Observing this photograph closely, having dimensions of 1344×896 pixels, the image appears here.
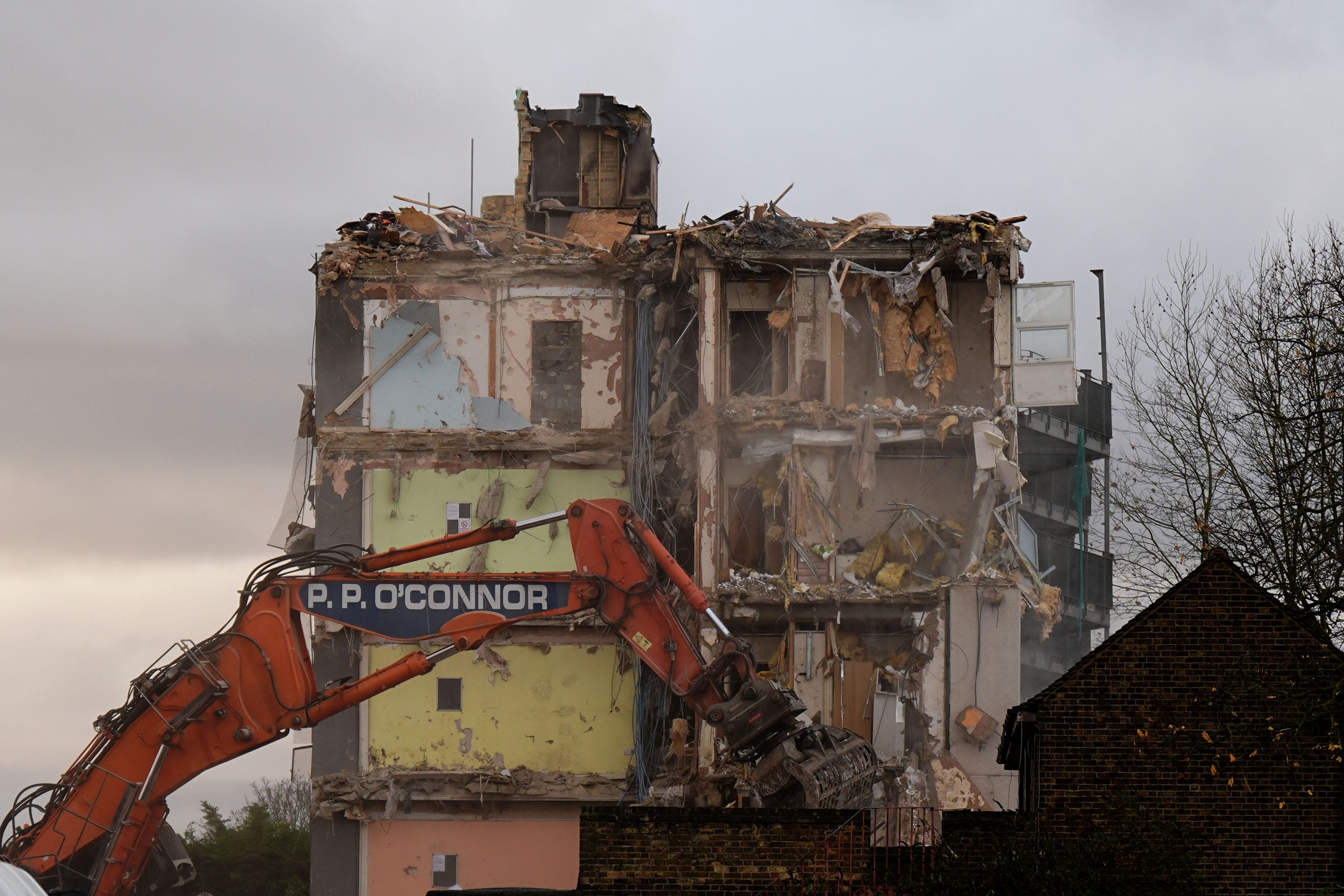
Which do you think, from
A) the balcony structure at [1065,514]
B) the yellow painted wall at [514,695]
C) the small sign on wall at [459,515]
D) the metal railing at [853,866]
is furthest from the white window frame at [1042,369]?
the balcony structure at [1065,514]

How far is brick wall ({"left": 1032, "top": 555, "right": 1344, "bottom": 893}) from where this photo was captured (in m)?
16.1

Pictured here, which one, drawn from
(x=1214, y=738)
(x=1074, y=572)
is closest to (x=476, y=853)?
(x=1214, y=738)

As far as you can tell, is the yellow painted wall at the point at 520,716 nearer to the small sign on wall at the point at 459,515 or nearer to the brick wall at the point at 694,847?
the small sign on wall at the point at 459,515

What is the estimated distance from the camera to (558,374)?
27734 millimetres

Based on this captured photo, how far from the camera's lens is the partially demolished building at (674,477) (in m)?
25.3

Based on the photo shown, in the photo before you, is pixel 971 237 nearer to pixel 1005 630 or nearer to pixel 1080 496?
pixel 1005 630

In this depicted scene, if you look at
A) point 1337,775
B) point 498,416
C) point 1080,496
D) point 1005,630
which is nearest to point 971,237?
point 1005,630

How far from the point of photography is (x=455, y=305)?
27812 mm

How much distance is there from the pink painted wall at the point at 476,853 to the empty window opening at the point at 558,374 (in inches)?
263

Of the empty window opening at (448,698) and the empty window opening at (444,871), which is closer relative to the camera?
the empty window opening at (444,871)

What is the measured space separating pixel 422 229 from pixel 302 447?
4.33m

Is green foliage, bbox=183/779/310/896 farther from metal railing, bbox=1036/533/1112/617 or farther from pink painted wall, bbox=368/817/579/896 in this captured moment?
metal railing, bbox=1036/533/1112/617

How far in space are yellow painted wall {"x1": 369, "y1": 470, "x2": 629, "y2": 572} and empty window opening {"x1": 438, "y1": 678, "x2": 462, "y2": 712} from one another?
195 cm

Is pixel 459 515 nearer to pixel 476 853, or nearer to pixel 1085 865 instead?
pixel 476 853
